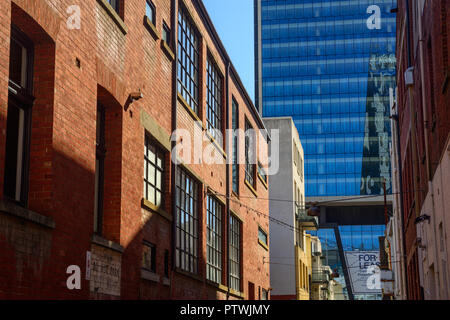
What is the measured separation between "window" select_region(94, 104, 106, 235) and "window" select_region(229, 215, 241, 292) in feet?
41.3

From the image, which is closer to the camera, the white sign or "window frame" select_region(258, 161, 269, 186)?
"window frame" select_region(258, 161, 269, 186)

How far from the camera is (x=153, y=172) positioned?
17.2m

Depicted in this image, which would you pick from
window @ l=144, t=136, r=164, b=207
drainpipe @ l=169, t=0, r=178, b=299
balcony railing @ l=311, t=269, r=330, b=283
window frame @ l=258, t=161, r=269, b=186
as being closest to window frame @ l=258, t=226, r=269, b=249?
window frame @ l=258, t=161, r=269, b=186

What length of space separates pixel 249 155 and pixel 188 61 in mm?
10273

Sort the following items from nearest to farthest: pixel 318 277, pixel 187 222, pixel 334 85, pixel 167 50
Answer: pixel 167 50 < pixel 187 222 < pixel 318 277 < pixel 334 85

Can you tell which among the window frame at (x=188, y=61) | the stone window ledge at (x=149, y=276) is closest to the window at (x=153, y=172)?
the stone window ledge at (x=149, y=276)

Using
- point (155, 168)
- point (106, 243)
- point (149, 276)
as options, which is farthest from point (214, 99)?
point (106, 243)

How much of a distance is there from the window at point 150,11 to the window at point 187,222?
14.0 feet

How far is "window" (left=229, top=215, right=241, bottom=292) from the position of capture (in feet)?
86.5

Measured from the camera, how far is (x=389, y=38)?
113 metres

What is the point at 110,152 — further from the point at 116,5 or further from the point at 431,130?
the point at 431,130

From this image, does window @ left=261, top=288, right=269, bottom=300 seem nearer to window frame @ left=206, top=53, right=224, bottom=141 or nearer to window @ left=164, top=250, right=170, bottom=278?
window frame @ left=206, top=53, right=224, bottom=141

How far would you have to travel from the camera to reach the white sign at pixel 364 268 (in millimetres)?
50844
